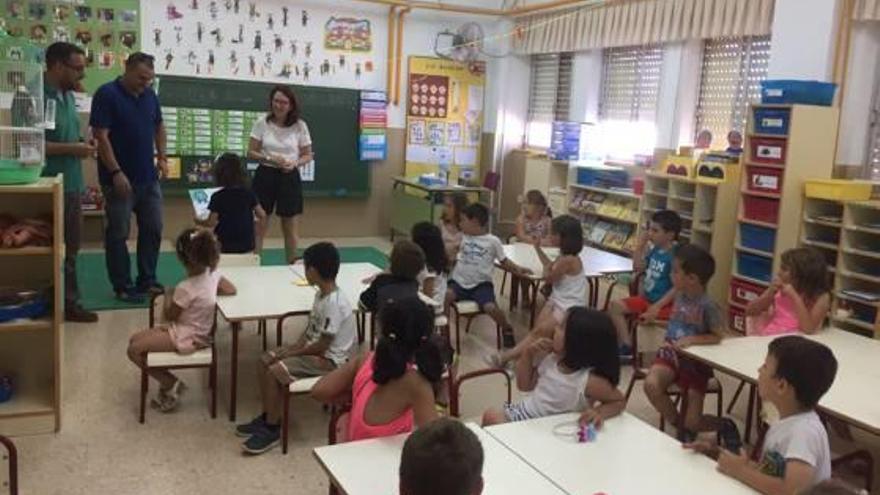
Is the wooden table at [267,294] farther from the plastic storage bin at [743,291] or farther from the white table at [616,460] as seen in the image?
the plastic storage bin at [743,291]

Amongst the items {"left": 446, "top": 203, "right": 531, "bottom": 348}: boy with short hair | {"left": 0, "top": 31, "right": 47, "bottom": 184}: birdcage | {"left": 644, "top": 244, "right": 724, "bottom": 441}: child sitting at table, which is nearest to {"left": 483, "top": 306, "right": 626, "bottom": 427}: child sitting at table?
{"left": 644, "top": 244, "right": 724, "bottom": 441}: child sitting at table

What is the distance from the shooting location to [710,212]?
608cm

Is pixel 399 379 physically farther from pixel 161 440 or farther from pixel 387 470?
pixel 161 440

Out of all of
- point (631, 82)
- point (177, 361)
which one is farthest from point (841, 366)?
point (631, 82)

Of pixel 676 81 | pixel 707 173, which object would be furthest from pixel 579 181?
pixel 707 173

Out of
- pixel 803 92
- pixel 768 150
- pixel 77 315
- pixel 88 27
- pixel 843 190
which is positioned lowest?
pixel 77 315

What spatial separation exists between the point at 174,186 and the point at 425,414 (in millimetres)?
6135

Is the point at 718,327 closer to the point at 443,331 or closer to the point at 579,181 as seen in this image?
the point at 443,331

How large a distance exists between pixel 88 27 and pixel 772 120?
237 inches

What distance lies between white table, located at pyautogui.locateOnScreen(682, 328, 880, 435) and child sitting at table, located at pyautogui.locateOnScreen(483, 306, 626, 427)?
63 cm

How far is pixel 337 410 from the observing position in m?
2.68

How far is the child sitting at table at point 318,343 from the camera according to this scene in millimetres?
3283

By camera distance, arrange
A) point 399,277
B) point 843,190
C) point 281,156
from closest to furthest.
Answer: point 399,277, point 843,190, point 281,156

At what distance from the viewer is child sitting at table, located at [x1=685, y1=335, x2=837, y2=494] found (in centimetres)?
198
